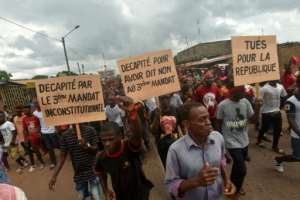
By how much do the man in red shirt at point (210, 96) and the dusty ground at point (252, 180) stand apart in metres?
1.24

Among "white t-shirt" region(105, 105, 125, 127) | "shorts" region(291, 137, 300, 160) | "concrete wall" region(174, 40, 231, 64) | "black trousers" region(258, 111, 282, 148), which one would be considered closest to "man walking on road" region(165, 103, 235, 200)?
"shorts" region(291, 137, 300, 160)

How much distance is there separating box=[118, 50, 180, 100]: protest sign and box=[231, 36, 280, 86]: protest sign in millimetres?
1037

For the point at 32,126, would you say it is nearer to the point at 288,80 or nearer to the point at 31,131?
the point at 31,131

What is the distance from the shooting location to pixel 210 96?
7066 millimetres

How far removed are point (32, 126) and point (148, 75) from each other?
15.1ft

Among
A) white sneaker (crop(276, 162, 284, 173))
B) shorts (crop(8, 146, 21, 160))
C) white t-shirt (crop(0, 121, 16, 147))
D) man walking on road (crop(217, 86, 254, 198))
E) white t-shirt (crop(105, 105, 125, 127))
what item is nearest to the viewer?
man walking on road (crop(217, 86, 254, 198))

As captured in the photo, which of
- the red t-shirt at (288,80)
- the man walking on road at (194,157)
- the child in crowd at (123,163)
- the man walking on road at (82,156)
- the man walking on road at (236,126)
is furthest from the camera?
the red t-shirt at (288,80)

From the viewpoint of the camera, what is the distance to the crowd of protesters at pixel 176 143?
244cm

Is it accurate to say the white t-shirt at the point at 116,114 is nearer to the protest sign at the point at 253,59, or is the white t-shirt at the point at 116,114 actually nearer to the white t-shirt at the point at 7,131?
the white t-shirt at the point at 7,131

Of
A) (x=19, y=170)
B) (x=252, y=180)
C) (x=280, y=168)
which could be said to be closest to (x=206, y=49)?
(x=19, y=170)

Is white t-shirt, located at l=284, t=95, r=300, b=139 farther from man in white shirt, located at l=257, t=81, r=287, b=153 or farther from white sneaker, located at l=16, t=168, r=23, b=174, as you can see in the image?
white sneaker, located at l=16, t=168, r=23, b=174

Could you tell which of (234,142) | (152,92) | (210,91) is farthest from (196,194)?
(210,91)

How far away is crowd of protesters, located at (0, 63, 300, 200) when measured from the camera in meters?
2.44

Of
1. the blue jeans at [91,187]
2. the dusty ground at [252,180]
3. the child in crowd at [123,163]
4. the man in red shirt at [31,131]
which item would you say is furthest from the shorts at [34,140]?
the child in crowd at [123,163]
